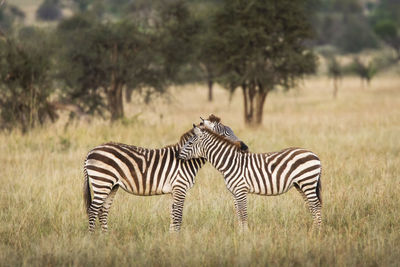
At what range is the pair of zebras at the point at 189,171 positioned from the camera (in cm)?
673

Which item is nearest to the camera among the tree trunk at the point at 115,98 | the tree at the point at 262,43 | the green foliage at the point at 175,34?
the tree at the point at 262,43

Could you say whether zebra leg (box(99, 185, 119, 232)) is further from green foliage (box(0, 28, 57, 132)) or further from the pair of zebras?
green foliage (box(0, 28, 57, 132))

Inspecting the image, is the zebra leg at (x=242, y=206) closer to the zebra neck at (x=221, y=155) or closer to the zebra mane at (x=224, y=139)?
the zebra neck at (x=221, y=155)

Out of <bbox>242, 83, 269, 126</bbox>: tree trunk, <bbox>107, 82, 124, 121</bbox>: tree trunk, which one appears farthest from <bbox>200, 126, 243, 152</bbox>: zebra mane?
<bbox>107, 82, 124, 121</bbox>: tree trunk

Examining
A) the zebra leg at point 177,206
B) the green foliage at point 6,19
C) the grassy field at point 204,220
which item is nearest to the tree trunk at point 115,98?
the green foliage at point 6,19

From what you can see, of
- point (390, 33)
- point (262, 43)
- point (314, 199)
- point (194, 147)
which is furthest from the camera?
point (390, 33)

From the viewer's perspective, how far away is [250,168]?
23.3 feet

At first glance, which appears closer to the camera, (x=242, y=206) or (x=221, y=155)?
(x=242, y=206)

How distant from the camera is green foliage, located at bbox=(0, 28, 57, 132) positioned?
17.8 m

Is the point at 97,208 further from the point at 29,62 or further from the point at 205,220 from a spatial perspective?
the point at 29,62

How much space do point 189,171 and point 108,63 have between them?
52.2ft

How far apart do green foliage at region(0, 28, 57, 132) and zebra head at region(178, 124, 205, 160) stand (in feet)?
38.5

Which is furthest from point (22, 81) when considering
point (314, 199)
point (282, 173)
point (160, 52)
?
point (314, 199)

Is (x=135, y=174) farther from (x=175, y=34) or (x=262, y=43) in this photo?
(x=175, y=34)
